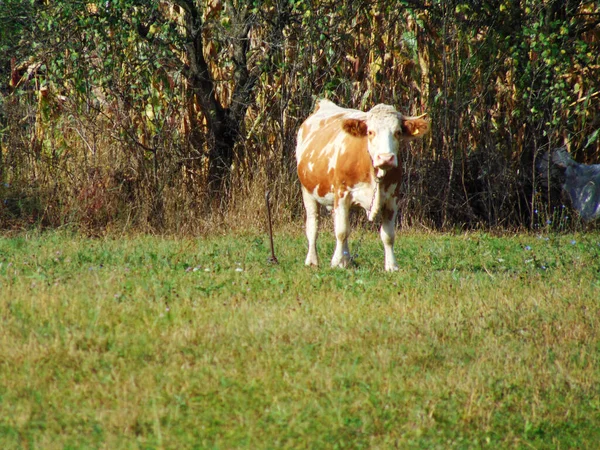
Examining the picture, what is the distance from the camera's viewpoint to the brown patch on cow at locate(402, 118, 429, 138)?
8.48 meters

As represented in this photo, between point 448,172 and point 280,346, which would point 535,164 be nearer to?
point 448,172

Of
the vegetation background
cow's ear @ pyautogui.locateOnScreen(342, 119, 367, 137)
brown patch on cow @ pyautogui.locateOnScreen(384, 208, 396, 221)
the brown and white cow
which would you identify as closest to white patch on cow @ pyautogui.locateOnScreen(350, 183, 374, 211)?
the brown and white cow

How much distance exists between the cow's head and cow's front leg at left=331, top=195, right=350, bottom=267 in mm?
643

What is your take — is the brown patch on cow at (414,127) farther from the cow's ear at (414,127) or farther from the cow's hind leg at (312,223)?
the cow's hind leg at (312,223)

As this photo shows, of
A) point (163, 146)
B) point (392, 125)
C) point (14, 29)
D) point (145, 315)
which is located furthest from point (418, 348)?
point (14, 29)

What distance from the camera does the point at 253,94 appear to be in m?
13.3

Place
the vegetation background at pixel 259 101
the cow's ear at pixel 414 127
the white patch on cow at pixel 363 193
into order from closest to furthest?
1. the cow's ear at pixel 414 127
2. the white patch on cow at pixel 363 193
3. the vegetation background at pixel 259 101

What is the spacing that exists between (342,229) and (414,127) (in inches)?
48.1

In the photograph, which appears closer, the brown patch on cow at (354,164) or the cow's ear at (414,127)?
the cow's ear at (414,127)

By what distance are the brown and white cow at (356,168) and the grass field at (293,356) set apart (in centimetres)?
54

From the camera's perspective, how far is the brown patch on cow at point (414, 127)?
8.48 m

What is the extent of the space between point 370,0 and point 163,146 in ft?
11.4

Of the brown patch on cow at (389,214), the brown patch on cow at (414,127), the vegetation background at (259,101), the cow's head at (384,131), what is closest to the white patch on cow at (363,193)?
the brown patch on cow at (389,214)

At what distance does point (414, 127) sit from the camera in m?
8.50
